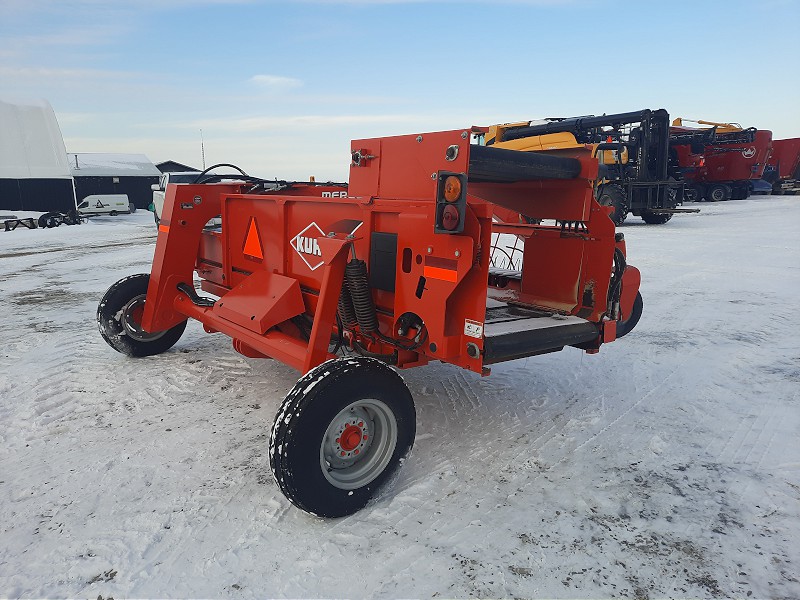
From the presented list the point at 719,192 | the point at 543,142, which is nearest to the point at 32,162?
the point at 543,142

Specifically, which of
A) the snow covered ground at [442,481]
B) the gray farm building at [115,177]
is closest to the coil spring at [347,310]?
the snow covered ground at [442,481]

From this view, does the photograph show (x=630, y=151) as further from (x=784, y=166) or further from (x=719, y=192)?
(x=784, y=166)

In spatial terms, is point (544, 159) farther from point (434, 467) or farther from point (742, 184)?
point (742, 184)

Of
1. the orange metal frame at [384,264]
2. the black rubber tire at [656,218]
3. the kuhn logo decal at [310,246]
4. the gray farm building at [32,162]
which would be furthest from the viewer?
the gray farm building at [32,162]

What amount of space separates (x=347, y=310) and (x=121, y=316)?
98.2 inches

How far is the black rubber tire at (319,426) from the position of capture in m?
2.48

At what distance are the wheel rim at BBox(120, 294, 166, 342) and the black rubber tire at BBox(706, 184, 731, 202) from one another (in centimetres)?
2698

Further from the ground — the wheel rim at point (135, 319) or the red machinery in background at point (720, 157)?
the red machinery in background at point (720, 157)

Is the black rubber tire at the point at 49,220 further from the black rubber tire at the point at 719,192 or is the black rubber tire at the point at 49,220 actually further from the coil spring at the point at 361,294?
the black rubber tire at the point at 719,192

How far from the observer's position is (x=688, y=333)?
572cm

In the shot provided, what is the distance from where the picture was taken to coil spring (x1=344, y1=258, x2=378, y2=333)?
3.02 metres

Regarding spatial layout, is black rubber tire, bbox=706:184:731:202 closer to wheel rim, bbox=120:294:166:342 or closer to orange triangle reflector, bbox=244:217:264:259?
orange triangle reflector, bbox=244:217:264:259

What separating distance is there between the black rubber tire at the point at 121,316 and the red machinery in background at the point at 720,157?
63.5ft

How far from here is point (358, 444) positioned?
2.80 metres
